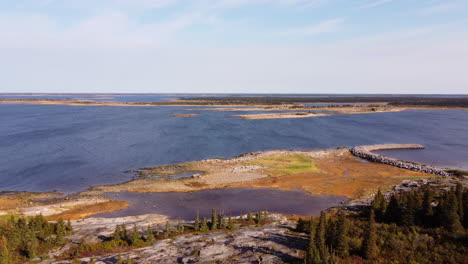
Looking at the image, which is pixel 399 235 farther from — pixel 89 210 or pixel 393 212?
pixel 89 210

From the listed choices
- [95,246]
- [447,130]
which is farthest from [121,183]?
[447,130]

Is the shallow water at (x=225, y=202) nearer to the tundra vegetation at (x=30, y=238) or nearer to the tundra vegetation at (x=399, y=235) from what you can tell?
the tundra vegetation at (x=30, y=238)

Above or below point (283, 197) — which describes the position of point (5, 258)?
above

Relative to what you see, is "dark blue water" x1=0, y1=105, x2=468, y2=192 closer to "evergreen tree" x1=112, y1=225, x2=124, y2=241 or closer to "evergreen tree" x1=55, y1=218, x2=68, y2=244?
"evergreen tree" x1=55, y1=218, x2=68, y2=244

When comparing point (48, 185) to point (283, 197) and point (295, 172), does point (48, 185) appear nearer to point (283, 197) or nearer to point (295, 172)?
point (283, 197)

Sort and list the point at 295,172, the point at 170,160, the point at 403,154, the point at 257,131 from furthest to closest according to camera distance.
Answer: the point at 257,131 < the point at 403,154 < the point at 170,160 < the point at 295,172
